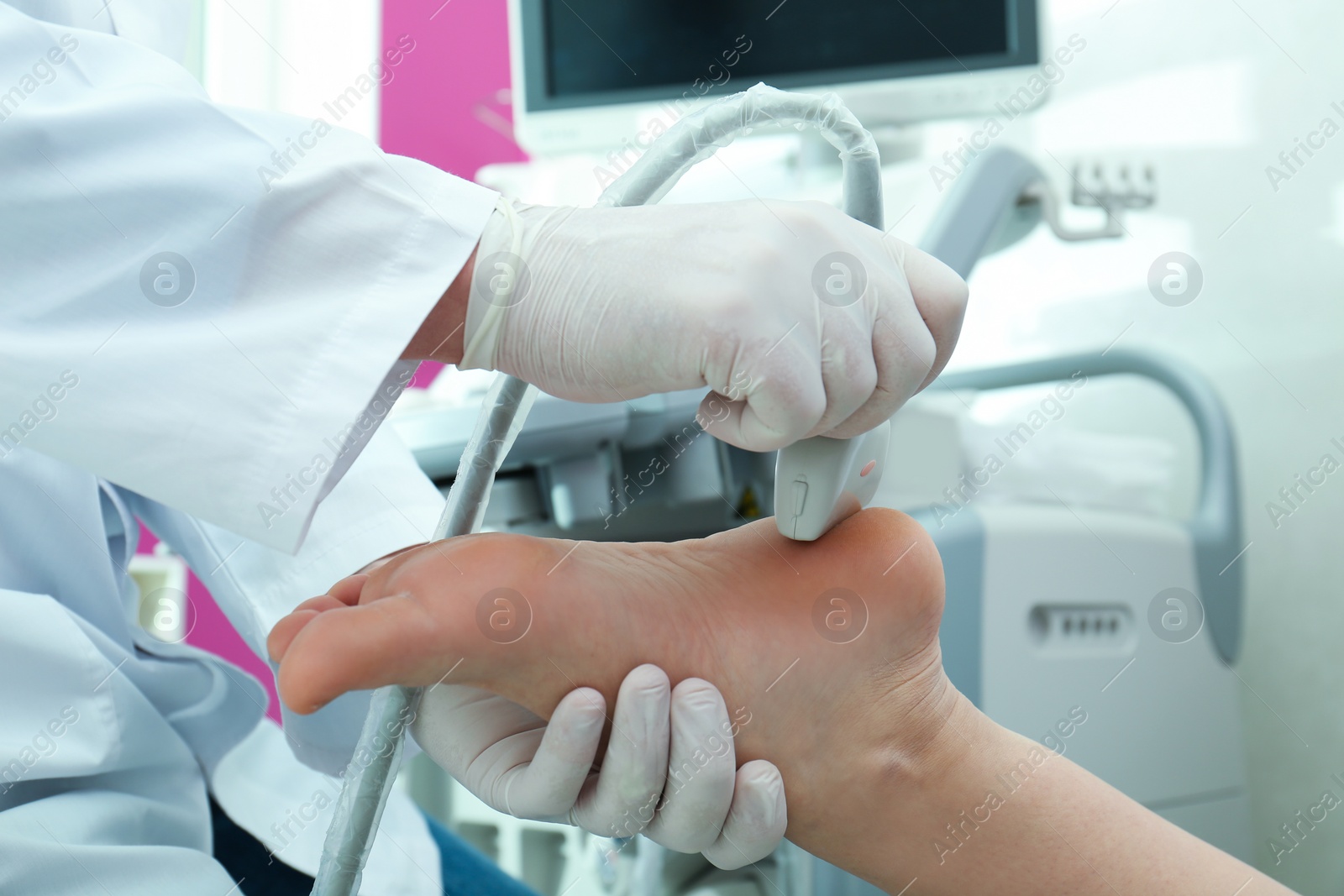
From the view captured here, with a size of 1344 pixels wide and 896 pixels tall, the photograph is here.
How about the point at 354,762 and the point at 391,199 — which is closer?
the point at 391,199

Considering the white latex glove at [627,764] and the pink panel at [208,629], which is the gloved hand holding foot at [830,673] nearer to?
the white latex glove at [627,764]

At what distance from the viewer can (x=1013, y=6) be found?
1250 mm

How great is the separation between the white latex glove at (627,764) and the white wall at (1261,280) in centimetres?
118

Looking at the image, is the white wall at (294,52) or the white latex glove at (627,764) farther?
the white wall at (294,52)

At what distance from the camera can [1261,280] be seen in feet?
4.71

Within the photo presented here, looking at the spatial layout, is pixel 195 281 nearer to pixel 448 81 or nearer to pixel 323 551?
pixel 323 551

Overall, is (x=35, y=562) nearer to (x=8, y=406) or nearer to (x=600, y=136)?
(x=8, y=406)

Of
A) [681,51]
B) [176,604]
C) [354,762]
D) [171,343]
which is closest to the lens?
[171,343]

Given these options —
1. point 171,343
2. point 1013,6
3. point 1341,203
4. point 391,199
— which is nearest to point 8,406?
point 171,343

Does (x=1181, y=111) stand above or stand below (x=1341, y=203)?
above

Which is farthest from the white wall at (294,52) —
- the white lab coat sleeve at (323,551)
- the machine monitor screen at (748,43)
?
the white lab coat sleeve at (323,551)

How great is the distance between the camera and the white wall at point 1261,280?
1.36 meters

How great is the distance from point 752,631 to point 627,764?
0.12 metres

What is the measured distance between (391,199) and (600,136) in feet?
3.50
